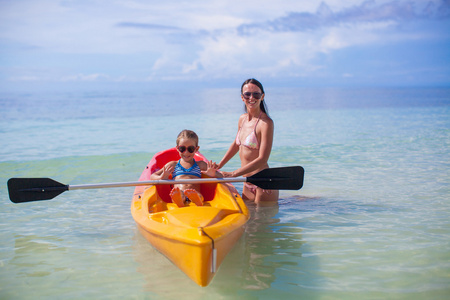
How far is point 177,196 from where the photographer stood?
398cm

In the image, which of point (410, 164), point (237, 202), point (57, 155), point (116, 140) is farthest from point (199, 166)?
point (116, 140)

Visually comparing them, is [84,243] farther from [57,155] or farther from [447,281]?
[57,155]

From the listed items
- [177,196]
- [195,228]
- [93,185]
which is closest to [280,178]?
[177,196]

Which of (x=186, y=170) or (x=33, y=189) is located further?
(x=186, y=170)

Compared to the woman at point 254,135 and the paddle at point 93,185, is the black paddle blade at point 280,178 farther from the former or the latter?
the woman at point 254,135

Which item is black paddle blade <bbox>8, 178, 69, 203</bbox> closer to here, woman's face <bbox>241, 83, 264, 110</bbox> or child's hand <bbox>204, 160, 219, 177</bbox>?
child's hand <bbox>204, 160, 219, 177</bbox>

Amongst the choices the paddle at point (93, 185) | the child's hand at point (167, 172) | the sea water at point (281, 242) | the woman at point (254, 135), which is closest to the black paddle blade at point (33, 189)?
the paddle at point (93, 185)

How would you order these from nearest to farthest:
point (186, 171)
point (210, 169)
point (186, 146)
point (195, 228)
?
point (195, 228), point (186, 146), point (210, 169), point (186, 171)

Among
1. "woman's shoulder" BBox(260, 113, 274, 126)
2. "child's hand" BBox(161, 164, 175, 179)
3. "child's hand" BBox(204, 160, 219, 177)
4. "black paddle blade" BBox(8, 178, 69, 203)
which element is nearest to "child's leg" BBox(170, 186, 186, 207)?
"child's hand" BBox(161, 164, 175, 179)

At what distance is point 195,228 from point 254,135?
178cm

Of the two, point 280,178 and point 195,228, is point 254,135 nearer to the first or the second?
point 280,178

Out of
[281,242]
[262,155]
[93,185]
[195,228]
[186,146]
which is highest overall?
[186,146]

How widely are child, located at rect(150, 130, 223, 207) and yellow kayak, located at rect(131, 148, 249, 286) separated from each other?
0.62 ft

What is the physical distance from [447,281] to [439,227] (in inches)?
51.1
